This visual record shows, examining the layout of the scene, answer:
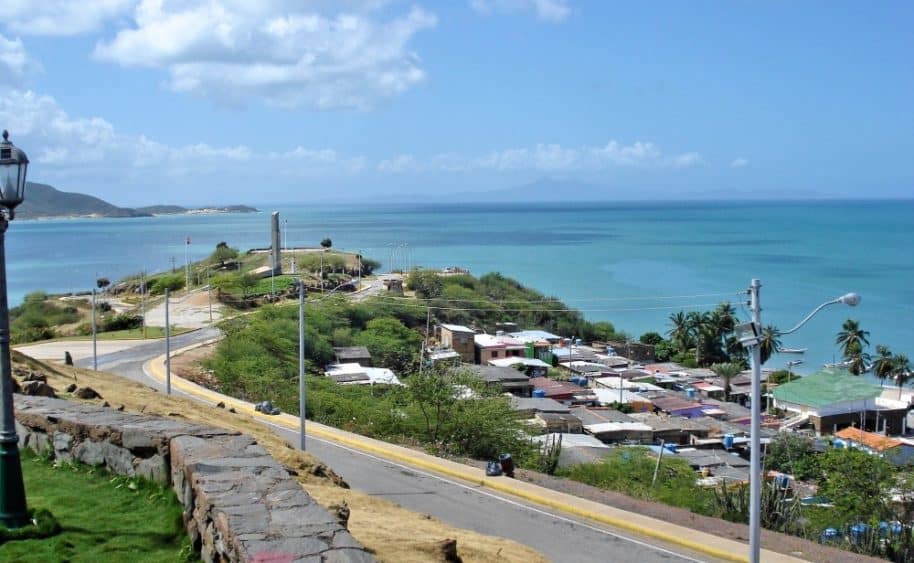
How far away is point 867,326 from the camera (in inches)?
3310

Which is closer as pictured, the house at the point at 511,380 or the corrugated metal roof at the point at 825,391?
the house at the point at 511,380

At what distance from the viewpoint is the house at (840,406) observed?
45469 mm

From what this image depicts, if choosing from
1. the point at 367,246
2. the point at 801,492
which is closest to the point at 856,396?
the point at 801,492

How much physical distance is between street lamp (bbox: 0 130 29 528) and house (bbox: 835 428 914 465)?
31.5 metres

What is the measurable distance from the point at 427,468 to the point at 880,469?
42.8 feet

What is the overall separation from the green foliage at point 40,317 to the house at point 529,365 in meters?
28.2


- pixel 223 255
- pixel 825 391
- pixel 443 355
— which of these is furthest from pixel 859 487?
pixel 223 255

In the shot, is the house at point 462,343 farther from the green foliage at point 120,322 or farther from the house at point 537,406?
the green foliage at point 120,322

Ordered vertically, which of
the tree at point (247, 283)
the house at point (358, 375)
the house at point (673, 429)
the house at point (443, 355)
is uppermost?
the tree at point (247, 283)

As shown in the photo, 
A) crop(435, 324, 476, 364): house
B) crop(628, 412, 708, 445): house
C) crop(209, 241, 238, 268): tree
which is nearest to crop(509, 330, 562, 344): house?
crop(435, 324, 476, 364): house

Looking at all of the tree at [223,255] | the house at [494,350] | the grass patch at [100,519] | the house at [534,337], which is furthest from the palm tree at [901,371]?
the tree at [223,255]

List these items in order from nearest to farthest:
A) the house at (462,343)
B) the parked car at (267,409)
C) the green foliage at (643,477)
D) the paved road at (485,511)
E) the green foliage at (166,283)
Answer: the paved road at (485,511)
the green foliage at (643,477)
the parked car at (267,409)
the house at (462,343)
the green foliage at (166,283)

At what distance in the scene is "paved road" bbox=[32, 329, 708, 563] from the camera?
15.1 meters

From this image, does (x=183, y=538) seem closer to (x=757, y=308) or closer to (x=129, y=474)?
(x=129, y=474)
